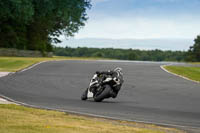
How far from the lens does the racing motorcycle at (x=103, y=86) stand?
16.4m

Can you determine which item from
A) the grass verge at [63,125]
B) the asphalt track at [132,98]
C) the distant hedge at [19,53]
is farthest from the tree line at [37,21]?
the grass verge at [63,125]

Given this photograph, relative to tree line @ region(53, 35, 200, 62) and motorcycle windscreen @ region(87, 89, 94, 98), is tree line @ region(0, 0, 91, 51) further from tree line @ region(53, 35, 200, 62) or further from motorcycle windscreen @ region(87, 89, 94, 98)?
tree line @ region(53, 35, 200, 62)

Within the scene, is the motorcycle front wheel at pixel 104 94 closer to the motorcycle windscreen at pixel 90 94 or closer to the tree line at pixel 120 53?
the motorcycle windscreen at pixel 90 94

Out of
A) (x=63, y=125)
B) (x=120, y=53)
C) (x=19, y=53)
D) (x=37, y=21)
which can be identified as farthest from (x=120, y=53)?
(x=63, y=125)

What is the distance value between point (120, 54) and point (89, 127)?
325 feet

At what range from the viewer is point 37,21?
65125mm

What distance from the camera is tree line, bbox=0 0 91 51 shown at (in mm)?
43197

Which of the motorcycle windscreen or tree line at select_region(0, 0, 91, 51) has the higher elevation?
tree line at select_region(0, 0, 91, 51)

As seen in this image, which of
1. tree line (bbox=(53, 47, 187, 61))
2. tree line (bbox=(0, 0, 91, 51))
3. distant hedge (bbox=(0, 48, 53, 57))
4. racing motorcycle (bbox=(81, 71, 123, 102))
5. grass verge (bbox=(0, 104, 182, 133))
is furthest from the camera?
tree line (bbox=(53, 47, 187, 61))

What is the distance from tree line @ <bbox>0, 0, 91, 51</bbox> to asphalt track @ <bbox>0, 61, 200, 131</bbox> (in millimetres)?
15729

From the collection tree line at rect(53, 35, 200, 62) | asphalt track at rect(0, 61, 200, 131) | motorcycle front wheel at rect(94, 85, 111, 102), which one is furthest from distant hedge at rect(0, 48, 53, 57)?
motorcycle front wheel at rect(94, 85, 111, 102)

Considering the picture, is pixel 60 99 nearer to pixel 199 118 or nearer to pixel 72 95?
pixel 72 95

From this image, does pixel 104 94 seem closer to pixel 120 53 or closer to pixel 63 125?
pixel 63 125

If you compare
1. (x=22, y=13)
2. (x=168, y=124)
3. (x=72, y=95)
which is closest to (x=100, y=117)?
(x=168, y=124)
